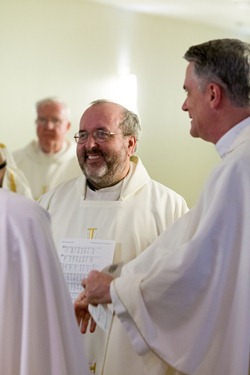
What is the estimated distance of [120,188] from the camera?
332cm

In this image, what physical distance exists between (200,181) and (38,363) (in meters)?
6.66

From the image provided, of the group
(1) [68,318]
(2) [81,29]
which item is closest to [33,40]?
(2) [81,29]

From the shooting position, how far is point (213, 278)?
2.36 metres

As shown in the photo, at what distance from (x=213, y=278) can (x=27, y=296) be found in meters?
0.68

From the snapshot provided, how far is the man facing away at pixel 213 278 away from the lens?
235 centimetres

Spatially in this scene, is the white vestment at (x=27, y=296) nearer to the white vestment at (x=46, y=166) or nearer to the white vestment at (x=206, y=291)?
the white vestment at (x=206, y=291)

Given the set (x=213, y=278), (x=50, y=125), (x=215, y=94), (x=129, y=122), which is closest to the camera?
(x=213, y=278)

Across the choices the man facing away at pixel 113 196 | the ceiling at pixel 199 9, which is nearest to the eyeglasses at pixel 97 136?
the man facing away at pixel 113 196

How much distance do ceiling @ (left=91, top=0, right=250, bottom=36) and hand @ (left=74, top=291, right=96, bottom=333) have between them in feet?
17.2

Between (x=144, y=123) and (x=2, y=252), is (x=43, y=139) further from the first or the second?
(x=2, y=252)

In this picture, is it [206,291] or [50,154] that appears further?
[50,154]

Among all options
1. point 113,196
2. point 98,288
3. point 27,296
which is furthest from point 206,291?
point 113,196

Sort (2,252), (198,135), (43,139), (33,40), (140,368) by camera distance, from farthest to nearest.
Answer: (33,40) → (43,139) → (140,368) → (198,135) → (2,252)

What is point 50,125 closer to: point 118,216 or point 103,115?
point 103,115
